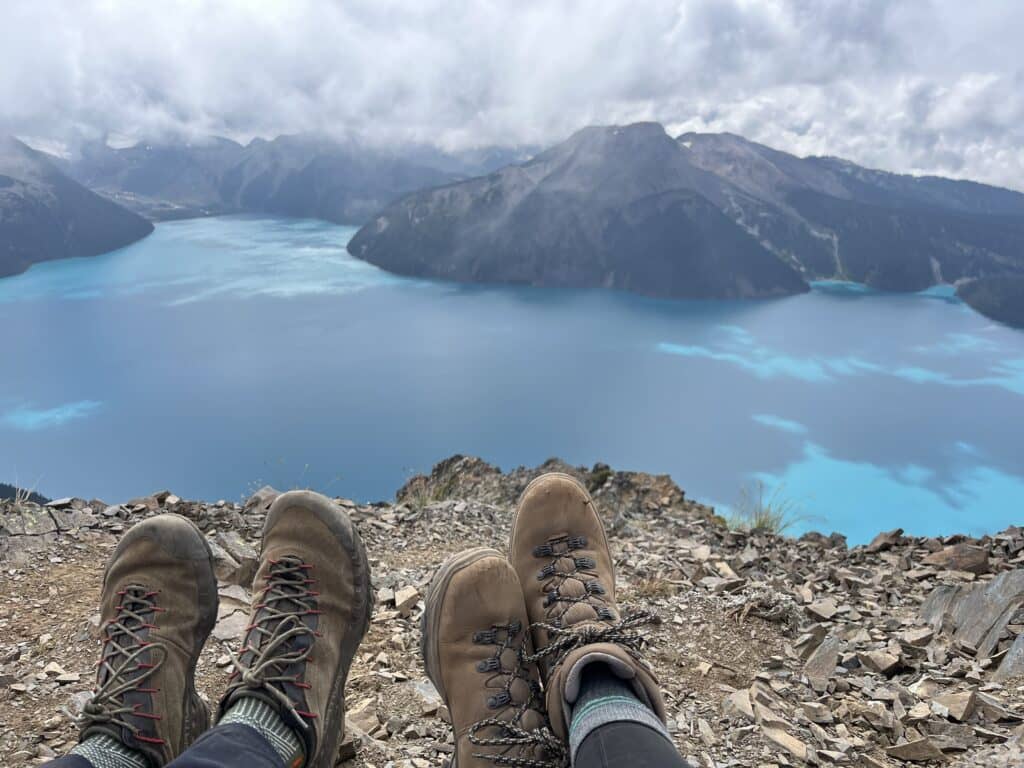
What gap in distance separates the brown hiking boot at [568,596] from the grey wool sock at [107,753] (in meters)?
0.98

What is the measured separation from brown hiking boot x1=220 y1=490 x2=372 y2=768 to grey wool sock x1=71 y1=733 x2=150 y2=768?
20 centimetres

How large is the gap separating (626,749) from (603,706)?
6.2 inches

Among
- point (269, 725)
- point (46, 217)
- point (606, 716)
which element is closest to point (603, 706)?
point (606, 716)

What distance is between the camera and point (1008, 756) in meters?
1.64

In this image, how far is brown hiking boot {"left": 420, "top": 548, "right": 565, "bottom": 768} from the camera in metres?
1.46

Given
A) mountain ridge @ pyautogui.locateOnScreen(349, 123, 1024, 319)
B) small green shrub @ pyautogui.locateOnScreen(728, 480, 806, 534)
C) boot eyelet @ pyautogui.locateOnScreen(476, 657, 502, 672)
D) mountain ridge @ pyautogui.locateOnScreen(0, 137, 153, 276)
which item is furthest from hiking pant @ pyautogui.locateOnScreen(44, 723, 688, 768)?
mountain ridge @ pyautogui.locateOnScreen(349, 123, 1024, 319)

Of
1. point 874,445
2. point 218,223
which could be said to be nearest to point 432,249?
point 218,223

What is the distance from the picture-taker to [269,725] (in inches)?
56.2

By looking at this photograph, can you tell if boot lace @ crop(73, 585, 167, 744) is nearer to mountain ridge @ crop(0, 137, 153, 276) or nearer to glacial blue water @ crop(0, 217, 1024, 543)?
glacial blue water @ crop(0, 217, 1024, 543)

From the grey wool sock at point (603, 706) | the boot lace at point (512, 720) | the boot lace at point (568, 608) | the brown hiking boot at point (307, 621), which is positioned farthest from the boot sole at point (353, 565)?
the grey wool sock at point (603, 706)

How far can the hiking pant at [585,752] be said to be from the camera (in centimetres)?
117

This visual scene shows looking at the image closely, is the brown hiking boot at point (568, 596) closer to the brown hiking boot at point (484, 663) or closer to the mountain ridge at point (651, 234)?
the brown hiking boot at point (484, 663)

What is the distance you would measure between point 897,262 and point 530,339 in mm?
49318

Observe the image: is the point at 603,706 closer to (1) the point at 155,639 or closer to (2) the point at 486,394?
(1) the point at 155,639
